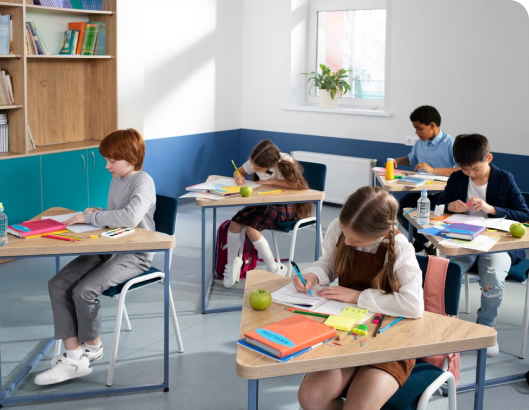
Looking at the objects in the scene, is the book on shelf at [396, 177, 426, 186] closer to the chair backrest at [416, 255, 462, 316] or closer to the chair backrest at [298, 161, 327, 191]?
the chair backrest at [298, 161, 327, 191]

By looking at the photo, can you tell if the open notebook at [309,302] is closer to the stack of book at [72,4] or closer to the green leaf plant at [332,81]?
the stack of book at [72,4]

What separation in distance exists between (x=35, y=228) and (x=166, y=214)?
649 mm

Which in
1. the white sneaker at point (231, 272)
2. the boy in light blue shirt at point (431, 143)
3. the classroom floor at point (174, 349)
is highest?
the boy in light blue shirt at point (431, 143)

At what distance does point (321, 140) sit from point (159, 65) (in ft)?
6.04

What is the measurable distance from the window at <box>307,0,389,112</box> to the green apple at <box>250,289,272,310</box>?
181 inches

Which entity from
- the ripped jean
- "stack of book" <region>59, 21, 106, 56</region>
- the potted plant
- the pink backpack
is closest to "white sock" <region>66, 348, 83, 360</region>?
the pink backpack

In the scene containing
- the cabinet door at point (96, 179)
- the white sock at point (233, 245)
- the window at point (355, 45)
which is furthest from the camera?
the window at point (355, 45)

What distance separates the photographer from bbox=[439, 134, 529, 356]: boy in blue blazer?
3.30 m

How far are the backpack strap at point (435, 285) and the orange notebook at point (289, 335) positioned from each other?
1.77ft

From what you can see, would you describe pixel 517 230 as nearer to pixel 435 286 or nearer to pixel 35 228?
pixel 435 286

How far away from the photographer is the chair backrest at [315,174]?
4527mm

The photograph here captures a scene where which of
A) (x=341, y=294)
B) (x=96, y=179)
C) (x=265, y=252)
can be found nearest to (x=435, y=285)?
(x=341, y=294)

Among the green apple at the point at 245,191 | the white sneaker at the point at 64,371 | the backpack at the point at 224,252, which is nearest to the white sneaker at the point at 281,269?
the backpack at the point at 224,252

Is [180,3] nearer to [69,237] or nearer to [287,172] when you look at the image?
[287,172]
